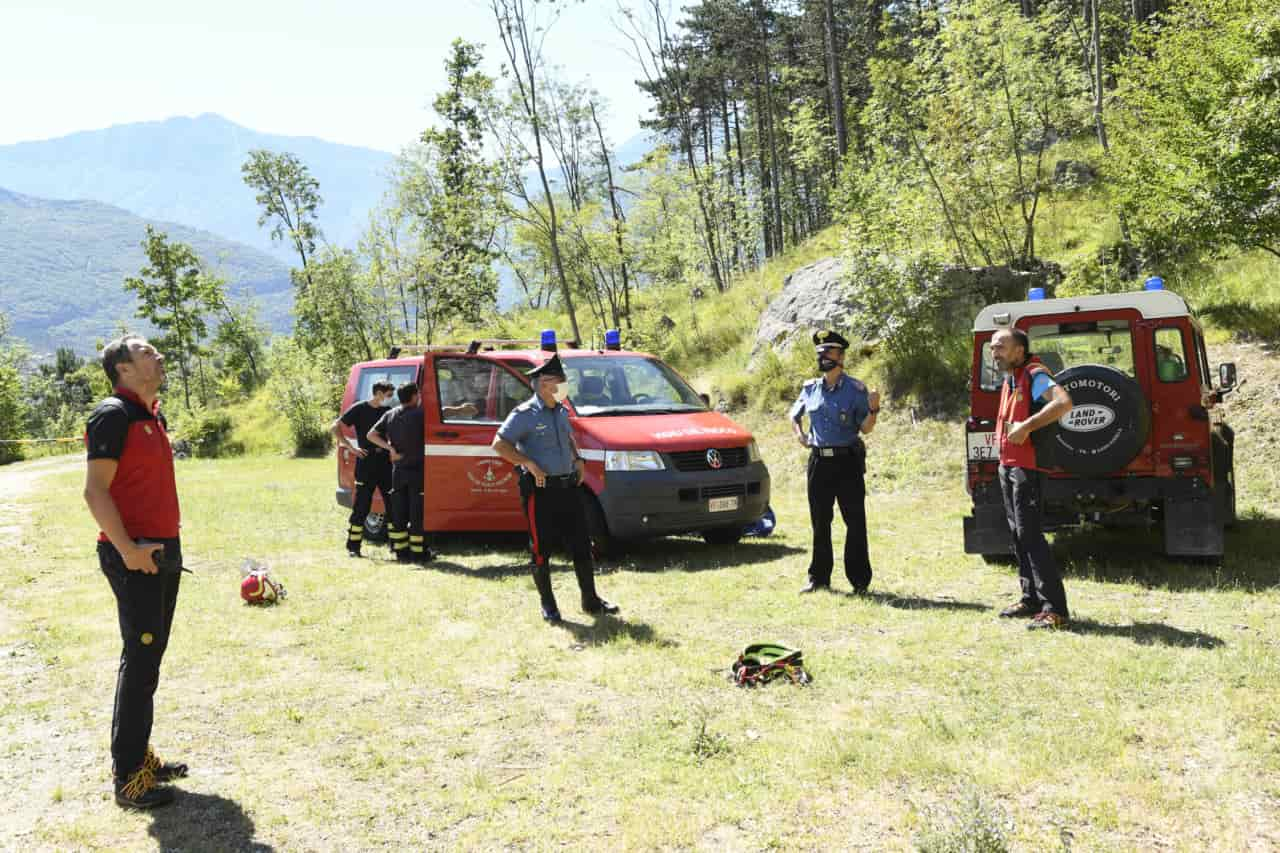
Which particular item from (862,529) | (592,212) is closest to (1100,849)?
(862,529)

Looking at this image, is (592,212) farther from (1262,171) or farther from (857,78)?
(1262,171)

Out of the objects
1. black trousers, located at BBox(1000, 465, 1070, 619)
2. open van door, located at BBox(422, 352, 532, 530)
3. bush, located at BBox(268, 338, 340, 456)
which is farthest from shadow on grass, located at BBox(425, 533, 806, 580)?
bush, located at BBox(268, 338, 340, 456)

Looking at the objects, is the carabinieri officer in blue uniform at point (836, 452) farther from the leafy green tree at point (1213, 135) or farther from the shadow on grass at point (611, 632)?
the leafy green tree at point (1213, 135)

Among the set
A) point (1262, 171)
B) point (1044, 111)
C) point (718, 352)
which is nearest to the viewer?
point (1262, 171)

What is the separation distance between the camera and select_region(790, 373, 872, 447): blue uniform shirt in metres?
7.16

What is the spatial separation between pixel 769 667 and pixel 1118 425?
139 inches

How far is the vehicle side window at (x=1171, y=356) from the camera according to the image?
24.1 feet

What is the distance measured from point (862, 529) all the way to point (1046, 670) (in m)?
2.34

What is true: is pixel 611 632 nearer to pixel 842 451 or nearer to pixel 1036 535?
pixel 842 451

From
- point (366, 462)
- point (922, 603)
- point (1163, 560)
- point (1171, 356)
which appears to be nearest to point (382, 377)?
point (366, 462)

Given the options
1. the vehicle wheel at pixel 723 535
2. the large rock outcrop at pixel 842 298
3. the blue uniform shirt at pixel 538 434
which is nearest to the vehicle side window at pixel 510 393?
the vehicle wheel at pixel 723 535

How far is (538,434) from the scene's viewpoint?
22.1ft

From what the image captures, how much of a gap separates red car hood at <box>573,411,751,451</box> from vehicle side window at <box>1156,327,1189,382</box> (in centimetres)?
356

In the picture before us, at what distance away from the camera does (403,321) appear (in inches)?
1451
